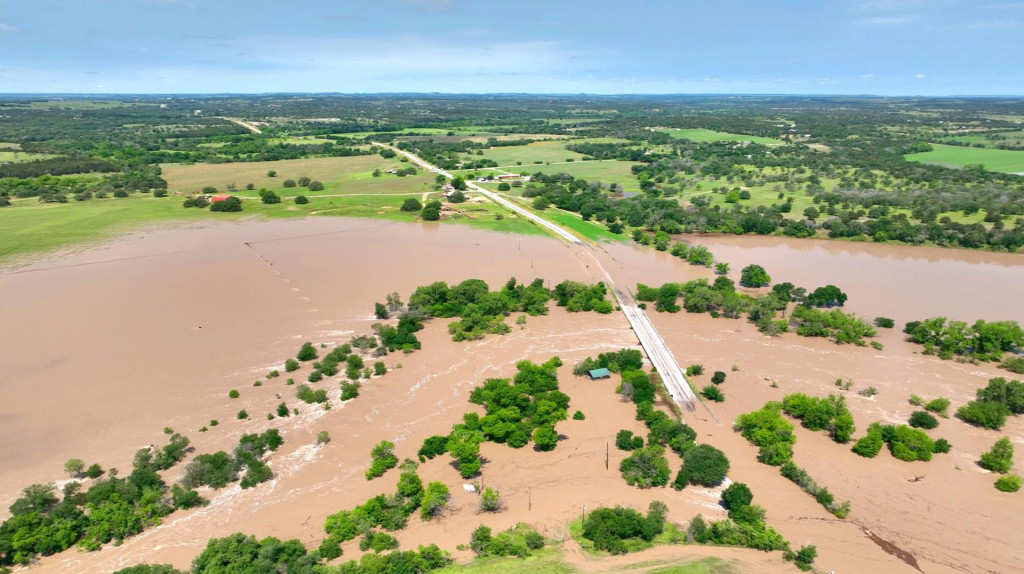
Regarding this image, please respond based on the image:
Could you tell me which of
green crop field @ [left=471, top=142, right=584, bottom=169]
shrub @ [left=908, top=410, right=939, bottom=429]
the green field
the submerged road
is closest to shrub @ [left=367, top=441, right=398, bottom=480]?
the submerged road

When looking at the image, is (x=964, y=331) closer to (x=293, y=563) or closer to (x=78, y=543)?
(x=293, y=563)

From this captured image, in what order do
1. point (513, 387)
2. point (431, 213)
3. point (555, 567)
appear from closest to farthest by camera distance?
point (555, 567) < point (513, 387) < point (431, 213)

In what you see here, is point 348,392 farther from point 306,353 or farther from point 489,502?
point 489,502

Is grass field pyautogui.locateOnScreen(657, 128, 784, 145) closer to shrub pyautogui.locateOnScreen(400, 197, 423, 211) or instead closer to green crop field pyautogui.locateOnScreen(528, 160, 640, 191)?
green crop field pyautogui.locateOnScreen(528, 160, 640, 191)

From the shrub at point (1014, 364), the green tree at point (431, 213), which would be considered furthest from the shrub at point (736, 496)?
the green tree at point (431, 213)

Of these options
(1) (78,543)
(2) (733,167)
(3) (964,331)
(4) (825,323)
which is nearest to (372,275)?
(1) (78,543)

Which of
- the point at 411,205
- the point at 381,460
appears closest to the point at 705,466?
the point at 381,460

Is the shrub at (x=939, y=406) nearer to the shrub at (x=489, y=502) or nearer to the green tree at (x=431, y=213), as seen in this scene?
the shrub at (x=489, y=502)
